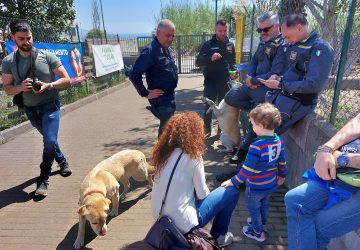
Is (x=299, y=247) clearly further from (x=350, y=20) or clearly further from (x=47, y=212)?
(x=47, y=212)

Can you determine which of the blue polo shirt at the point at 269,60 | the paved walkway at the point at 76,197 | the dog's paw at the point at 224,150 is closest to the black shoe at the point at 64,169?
the paved walkway at the point at 76,197

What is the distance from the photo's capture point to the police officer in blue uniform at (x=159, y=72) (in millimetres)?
4012

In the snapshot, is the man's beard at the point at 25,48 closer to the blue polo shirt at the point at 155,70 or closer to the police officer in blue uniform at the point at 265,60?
the blue polo shirt at the point at 155,70

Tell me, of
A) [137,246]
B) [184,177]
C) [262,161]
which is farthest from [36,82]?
[262,161]

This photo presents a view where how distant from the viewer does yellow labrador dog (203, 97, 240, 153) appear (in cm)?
518

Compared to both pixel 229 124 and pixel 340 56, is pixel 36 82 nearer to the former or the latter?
pixel 229 124

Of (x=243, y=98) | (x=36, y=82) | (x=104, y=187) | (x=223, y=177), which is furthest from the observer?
(x=243, y=98)

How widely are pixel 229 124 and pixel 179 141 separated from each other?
2.80 meters

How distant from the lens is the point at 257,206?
9.82ft

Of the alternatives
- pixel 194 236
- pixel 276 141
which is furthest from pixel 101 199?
pixel 276 141

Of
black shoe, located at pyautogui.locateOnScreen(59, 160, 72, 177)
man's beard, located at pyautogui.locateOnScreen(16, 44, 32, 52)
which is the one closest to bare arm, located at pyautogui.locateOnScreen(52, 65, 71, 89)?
man's beard, located at pyautogui.locateOnScreen(16, 44, 32, 52)

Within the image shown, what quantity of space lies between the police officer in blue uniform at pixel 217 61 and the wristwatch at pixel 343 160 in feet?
12.6

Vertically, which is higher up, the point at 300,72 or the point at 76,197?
the point at 300,72

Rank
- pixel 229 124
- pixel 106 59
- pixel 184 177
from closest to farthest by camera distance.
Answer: pixel 184 177 < pixel 229 124 < pixel 106 59
